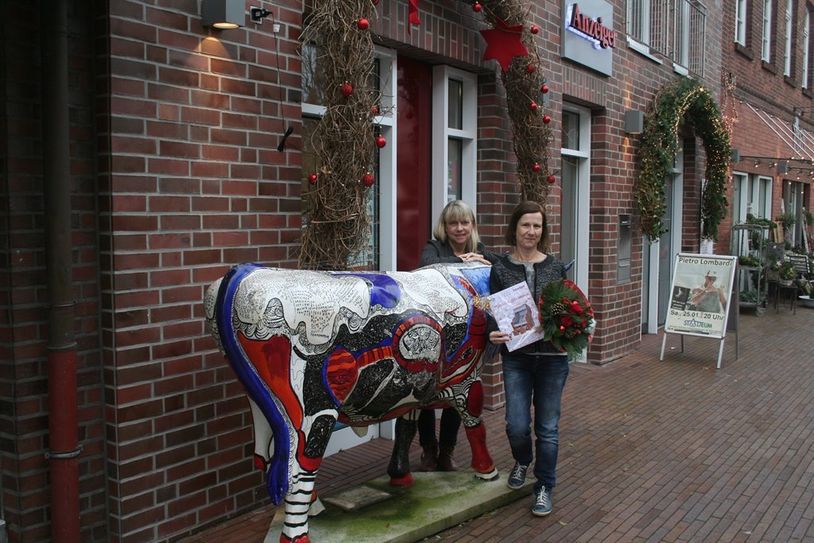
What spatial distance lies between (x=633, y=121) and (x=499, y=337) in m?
5.75

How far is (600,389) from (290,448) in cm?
481

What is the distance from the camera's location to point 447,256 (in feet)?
15.6

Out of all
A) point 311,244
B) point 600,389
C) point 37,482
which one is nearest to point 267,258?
point 311,244

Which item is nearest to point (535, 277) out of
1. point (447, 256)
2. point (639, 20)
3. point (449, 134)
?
point (447, 256)

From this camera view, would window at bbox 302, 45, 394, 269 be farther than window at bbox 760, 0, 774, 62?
No

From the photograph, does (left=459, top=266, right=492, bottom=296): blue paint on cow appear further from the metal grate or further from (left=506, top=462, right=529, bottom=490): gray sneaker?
the metal grate

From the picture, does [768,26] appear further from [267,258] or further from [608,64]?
[267,258]

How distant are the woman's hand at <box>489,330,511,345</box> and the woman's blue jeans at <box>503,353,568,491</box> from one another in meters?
0.28

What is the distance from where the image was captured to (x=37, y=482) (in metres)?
3.53

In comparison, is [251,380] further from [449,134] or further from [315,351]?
[449,134]

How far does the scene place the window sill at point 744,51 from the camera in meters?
14.6

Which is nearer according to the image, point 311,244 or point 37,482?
point 37,482

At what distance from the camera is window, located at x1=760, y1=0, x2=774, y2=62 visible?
16.6 metres

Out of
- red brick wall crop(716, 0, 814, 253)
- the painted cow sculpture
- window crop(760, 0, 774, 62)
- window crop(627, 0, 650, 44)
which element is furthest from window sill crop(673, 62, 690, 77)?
A: the painted cow sculpture
